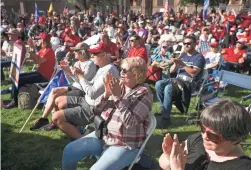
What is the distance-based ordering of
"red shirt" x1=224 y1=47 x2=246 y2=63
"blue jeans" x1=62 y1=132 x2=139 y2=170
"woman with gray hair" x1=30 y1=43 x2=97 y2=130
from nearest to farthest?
1. "blue jeans" x1=62 y1=132 x2=139 y2=170
2. "woman with gray hair" x1=30 y1=43 x2=97 y2=130
3. "red shirt" x1=224 y1=47 x2=246 y2=63

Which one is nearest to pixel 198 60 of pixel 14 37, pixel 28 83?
pixel 28 83

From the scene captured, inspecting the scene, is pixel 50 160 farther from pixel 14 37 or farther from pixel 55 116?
pixel 14 37

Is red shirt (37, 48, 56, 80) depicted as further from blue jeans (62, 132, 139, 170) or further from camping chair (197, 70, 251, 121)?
blue jeans (62, 132, 139, 170)

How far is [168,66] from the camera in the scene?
670 cm

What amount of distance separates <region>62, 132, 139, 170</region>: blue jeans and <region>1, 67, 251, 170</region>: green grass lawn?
0.79 m

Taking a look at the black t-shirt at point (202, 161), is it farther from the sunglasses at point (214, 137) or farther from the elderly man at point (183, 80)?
the elderly man at point (183, 80)

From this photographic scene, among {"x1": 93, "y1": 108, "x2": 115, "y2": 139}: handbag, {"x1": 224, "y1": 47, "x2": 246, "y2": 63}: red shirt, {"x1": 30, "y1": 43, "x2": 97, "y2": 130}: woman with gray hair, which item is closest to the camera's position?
{"x1": 93, "y1": 108, "x2": 115, "y2": 139}: handbag

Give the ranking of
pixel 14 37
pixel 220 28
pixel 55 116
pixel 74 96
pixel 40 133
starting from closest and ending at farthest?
pixel 55 116
pixel 74 96
pixel 40 133
pixel 14 37
pixel 220 28

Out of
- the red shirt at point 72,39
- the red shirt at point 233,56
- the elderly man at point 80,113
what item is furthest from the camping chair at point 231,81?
the red shirt at point 72,39

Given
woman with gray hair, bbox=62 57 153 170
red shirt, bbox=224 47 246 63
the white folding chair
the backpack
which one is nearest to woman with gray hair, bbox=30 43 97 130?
the backpack

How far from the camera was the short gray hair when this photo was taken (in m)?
1.72

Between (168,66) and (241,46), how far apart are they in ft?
8.35

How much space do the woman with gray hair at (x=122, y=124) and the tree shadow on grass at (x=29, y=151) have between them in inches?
36.5

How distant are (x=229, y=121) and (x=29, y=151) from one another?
3305 millimetres
